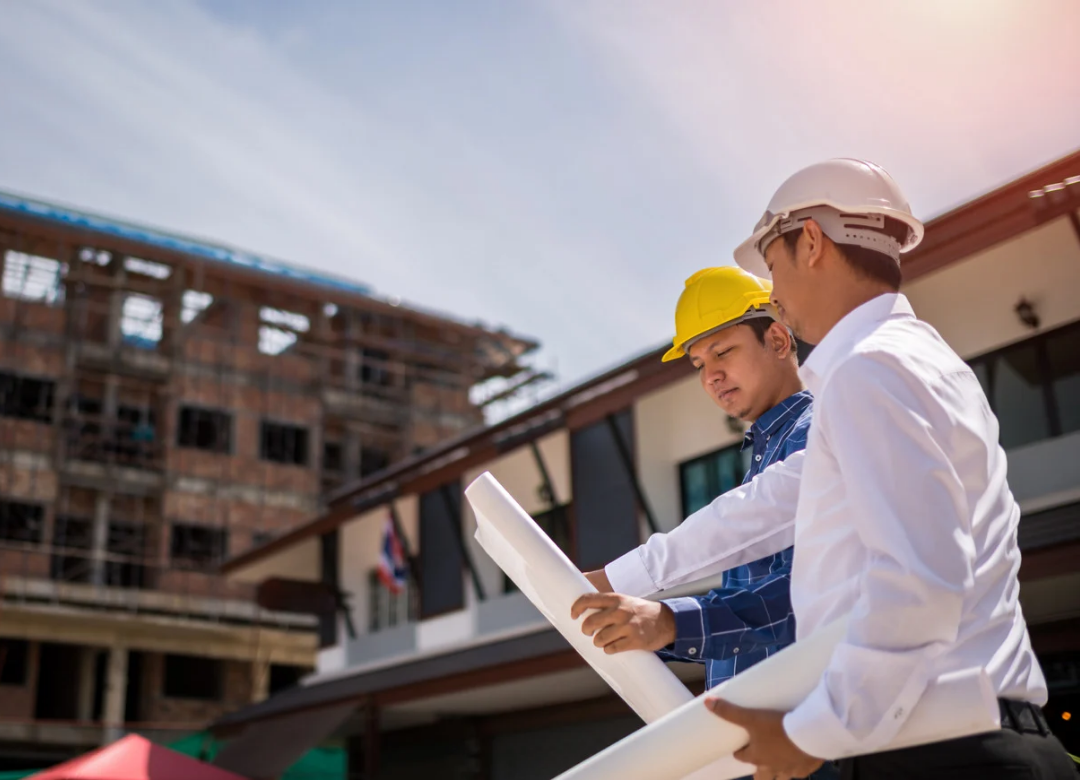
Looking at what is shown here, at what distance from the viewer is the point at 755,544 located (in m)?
2.38

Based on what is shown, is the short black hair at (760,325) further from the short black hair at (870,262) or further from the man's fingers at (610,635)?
the man's fingers at (610,635)

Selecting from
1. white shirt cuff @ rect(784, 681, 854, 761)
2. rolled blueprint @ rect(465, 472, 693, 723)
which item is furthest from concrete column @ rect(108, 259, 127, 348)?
white shirt cuff @ rect(784, 681, 854, 761)

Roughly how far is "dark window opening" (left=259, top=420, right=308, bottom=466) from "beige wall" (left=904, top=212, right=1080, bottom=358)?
24367 mm

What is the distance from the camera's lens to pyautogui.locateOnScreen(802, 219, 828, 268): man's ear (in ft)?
6.17

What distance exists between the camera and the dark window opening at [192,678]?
30453mm

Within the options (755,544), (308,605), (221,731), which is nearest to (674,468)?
(308,605)

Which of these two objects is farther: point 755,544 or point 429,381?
point 429,381

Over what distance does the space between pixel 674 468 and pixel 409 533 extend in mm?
6593

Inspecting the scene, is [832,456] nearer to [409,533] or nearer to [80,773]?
[80,773]

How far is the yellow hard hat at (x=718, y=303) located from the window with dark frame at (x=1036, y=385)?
8804mm

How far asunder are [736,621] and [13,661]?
29.6 metres

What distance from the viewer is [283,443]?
3356cm

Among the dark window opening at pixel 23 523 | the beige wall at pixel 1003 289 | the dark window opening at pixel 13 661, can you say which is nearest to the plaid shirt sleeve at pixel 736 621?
the beige wall at pixel 1003 289

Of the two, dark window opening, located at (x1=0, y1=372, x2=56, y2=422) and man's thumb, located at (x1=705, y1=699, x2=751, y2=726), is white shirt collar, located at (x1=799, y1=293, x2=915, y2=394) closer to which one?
man's thumb, located at (x1=705, y1=699, x2=751, y2=726)
